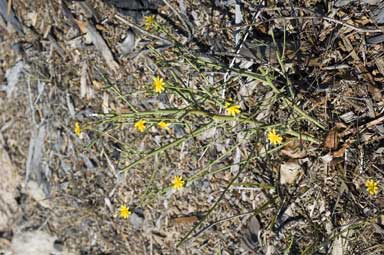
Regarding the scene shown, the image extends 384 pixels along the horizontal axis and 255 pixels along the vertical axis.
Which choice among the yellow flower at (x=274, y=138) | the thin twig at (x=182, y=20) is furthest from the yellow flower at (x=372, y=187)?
the thin twig at (x=182, y=20)

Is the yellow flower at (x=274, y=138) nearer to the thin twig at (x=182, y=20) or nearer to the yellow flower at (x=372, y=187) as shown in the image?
the yellow flower at (x=372, y=187)

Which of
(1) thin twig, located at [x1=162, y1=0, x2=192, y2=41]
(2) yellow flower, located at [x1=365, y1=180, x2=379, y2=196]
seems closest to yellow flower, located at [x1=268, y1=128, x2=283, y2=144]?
(2) yellow flower, located at [x1=365, y1=180, x2=379, y2=196]

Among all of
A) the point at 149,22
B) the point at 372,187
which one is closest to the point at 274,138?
the point at 372,187

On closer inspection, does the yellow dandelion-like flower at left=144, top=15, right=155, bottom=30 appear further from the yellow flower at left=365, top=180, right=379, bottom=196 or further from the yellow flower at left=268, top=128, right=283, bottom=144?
the yellow flower at left=365, top=180, right=379, bottom=196

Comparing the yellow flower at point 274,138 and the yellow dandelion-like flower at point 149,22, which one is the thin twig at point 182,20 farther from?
the yellow flower at point 274,138

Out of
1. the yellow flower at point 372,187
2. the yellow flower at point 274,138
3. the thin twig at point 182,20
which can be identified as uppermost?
the thin twig at point 182,20

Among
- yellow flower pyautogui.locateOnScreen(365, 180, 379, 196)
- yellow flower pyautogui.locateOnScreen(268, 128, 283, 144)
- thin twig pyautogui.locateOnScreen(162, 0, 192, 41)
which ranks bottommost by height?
yellow flower pyautogui.locateOnScreen(365, 180, 379, 196)

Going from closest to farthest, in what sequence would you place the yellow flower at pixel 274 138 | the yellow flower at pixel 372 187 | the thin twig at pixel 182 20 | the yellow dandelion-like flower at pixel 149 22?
the yellow flower at pixel 372 187 → the yellow flower at pixel 274 138 → the yellow dandelion-like flower at pixel 149 22 → the thin twig at pixel 182 20

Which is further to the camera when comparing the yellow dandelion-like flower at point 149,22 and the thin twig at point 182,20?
the thin twig at point 182,20

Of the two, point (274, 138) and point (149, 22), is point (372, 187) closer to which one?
point (274, 138)

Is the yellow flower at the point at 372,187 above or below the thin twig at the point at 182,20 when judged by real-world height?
below

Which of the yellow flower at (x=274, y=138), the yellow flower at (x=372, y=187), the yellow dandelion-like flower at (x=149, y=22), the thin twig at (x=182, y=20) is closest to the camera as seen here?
the yellow flower at (x=372, y=187)

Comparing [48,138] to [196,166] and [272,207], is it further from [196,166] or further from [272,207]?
[272,207]
